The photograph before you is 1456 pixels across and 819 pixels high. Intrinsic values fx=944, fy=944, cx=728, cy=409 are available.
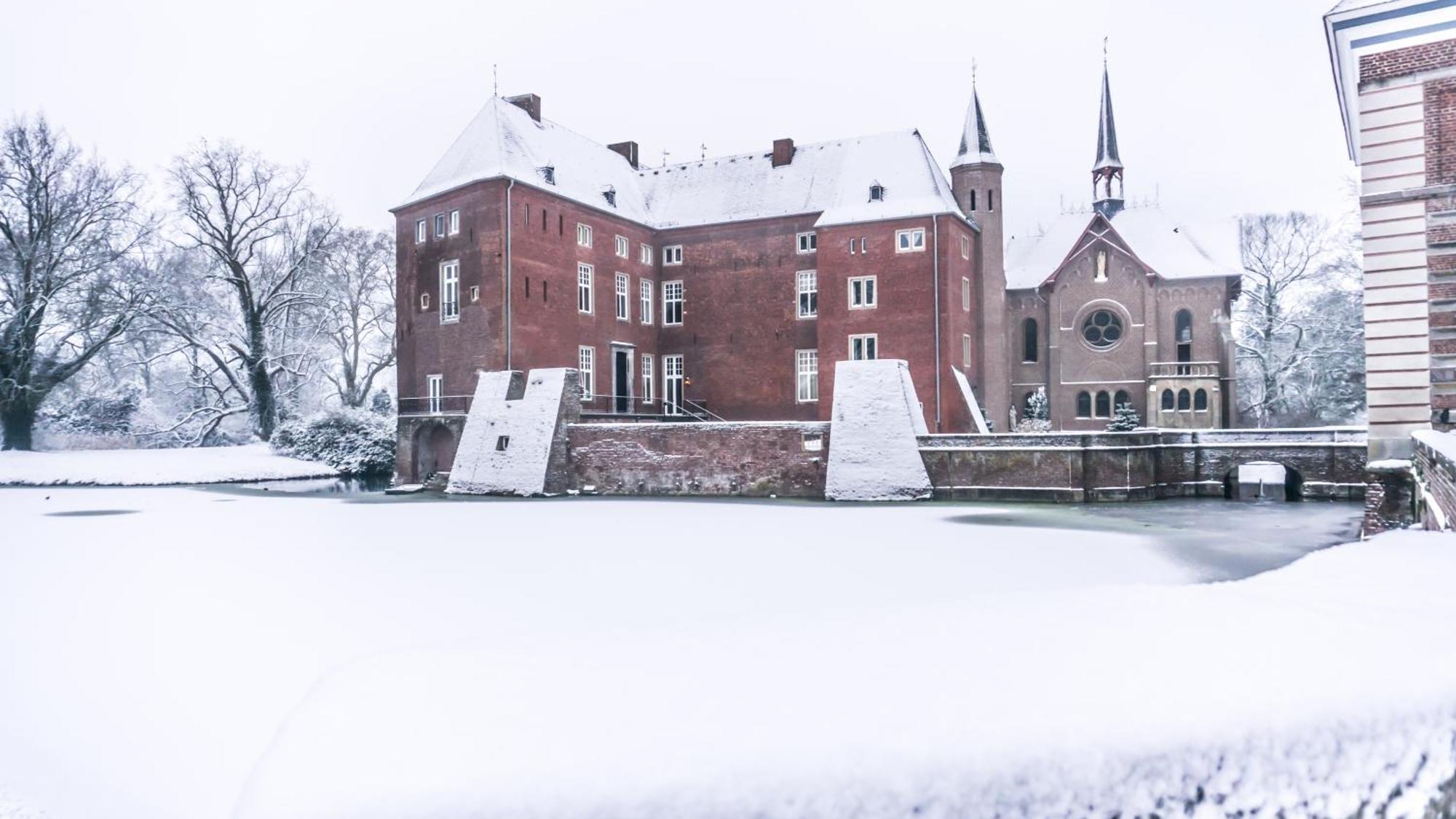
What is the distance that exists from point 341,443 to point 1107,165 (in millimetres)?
41718

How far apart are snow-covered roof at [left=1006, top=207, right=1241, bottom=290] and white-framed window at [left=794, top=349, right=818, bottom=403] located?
1740 cm

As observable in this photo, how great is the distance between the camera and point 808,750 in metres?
4.36

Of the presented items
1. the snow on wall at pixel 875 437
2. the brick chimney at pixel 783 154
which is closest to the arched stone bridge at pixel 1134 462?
the snow on wall at pixel 875 437

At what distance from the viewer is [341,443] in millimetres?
36312

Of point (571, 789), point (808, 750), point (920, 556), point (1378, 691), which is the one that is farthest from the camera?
point (920, 556)

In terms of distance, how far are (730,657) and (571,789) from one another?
1.75 m

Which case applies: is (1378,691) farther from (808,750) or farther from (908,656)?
(808,750)

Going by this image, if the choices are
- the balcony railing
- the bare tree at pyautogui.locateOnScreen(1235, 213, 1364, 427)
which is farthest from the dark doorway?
the bare tree at pyautogui.locateOnScreen(1235, 213, 1364, 427)

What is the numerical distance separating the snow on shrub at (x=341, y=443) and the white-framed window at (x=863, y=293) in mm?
18537

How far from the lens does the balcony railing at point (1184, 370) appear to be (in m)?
43.0

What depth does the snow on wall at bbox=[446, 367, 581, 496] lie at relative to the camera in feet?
88.7

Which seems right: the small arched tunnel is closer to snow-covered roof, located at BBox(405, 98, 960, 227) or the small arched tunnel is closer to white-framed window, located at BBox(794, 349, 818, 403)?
snow-covered roof, located at BBox(405, 98, 960, 227)

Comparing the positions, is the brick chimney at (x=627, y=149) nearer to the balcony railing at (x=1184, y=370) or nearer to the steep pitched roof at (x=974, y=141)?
the steep pitched roof at (x=974, y=141)

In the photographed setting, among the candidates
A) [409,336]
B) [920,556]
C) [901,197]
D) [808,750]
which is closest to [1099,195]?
[901,197]
